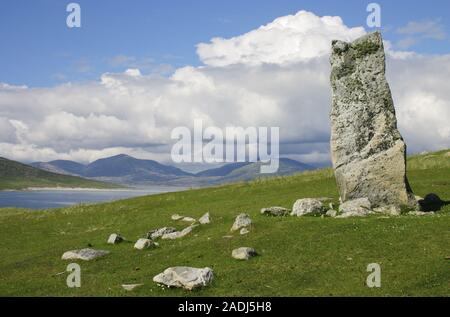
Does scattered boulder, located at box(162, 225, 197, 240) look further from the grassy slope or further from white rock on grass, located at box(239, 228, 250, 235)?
white rock on grass, located at box(239, 228, 250, 235)

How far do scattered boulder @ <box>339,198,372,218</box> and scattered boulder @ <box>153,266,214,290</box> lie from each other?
17244mm

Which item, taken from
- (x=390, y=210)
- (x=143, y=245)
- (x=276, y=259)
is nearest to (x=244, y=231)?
(x=276, y=259)

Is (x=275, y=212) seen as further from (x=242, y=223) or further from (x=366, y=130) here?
(x=366, y=130)

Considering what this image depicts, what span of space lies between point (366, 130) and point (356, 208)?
8.00m

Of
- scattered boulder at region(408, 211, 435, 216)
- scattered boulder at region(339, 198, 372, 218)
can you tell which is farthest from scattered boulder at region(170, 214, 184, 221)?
scattered boulder at region(408, 211, 435, 216)

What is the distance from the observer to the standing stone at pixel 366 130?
43625 mm

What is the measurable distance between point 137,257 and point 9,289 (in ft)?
31.5

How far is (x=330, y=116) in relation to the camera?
46.7m

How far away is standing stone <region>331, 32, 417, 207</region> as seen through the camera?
4362cm

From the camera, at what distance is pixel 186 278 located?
2641 cm
